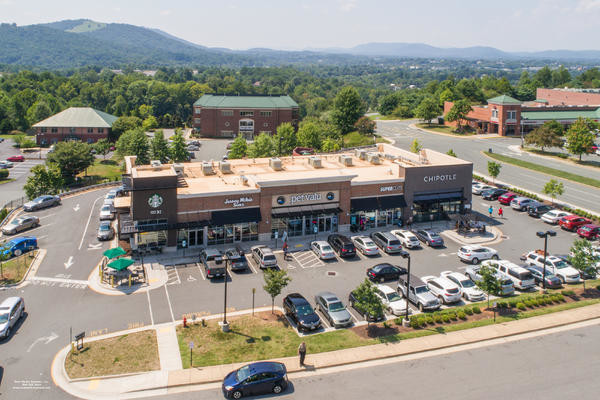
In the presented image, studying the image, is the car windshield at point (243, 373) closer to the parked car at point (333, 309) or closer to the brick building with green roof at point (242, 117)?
the parked car at point (333, 309)

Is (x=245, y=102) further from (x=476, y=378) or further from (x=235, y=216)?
(x=476, y=378)

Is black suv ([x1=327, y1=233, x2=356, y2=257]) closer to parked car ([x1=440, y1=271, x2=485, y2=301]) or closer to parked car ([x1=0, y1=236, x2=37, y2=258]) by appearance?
parked car ([x1=440, y1=271, x2=485, y2=301])

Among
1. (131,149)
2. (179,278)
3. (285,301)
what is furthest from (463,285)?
(131,149)

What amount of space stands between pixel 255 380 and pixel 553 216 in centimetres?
4388

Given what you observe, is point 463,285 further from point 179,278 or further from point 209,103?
point 209,103

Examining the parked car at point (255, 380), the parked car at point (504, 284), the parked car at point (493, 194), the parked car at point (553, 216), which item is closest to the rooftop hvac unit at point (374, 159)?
the parked car at point (493, 194)

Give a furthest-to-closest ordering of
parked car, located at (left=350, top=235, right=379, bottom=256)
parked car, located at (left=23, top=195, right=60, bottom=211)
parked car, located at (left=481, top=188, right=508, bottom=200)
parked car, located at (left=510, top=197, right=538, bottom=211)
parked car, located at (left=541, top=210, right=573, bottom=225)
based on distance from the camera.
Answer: parked car, located at (left=481, top=188, right=508, bottom=200) < parked car, located at (left=23, top=195, right=60, bottom=211) < parked car, located at (left=510, top=197, right=538, bottom=211) < parked car, located at (left=541, top=210, right=573, bottom=225) < parked car, located at (left=350, top=235, right=379, bottom=256)

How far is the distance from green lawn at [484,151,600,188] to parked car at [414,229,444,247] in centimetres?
3719

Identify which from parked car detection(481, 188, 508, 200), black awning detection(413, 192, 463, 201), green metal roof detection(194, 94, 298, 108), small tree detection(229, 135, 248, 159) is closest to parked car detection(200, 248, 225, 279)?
black awning detection(413, 192, 463, 201)

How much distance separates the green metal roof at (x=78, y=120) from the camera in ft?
397

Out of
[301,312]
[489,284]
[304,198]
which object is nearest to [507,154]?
[304,198]

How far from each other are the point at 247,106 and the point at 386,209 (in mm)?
80016

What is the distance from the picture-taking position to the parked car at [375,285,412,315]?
35.4 meters

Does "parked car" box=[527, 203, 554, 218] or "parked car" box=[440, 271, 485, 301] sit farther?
"parked car" box=[527, 203, 554, 218]
